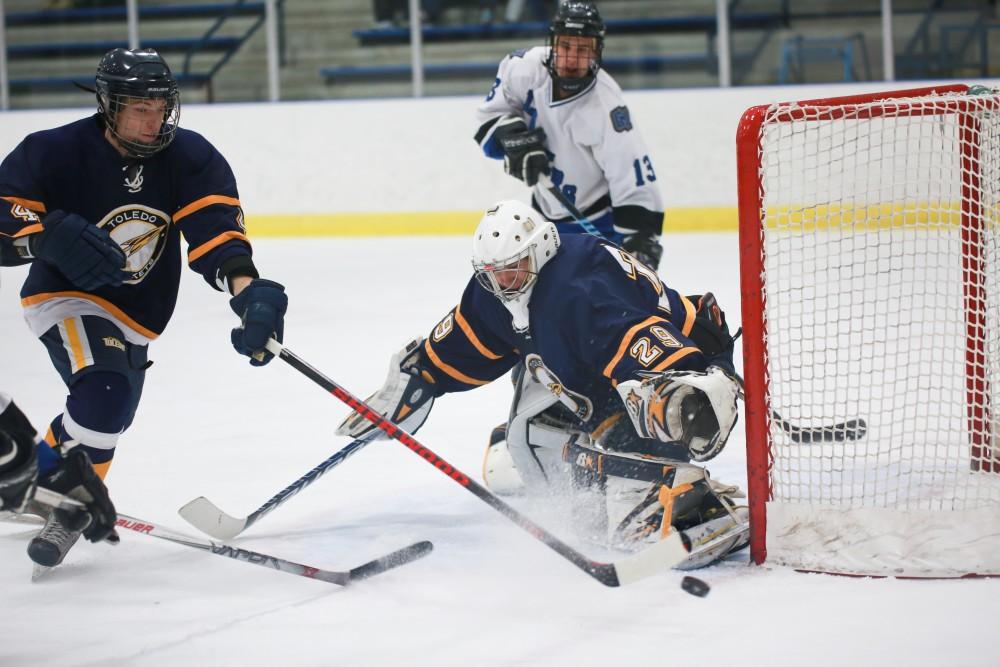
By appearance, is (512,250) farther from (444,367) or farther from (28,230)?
(28,230)

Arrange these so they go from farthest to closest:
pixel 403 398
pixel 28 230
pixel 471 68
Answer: pixel 471 68
pixel 403 398
pixel 28 230

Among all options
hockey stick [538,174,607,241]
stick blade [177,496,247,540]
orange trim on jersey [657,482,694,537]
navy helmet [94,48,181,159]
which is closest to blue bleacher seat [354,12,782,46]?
hockey stick [538,174,607,241]

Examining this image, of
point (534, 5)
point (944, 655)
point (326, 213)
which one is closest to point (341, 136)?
point (326, 213)

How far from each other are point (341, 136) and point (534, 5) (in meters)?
1.59

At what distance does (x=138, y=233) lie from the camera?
105 inches

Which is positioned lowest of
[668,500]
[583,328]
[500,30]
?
[668,500]

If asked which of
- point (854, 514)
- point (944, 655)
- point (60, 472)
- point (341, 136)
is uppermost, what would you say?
point (341, 136)

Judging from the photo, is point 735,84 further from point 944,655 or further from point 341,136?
point 944,655

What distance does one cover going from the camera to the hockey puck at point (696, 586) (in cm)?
225

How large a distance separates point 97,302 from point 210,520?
571mm

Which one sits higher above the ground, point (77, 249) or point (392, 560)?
point (77, 249)

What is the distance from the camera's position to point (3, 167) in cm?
253

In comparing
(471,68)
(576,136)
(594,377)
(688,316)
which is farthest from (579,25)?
(471,68)

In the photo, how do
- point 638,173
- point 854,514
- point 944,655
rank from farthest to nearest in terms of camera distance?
1. point 638,173
2. point 854,514
3. point 944,655
